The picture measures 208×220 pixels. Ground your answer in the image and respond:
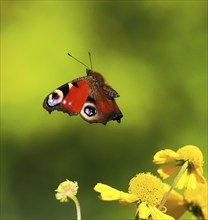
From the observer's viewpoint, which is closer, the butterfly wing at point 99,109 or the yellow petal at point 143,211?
the yellow petal at point 143,211

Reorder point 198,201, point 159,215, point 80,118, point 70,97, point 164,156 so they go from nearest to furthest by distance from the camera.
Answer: point 159,215 < point 198,201 < point 164,156 < point 70,97 < point 80,118

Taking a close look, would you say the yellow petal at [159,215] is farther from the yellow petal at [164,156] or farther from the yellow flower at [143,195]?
the yellow petal at [164,156]

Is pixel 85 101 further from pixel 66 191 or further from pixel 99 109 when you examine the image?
pixel 66 191

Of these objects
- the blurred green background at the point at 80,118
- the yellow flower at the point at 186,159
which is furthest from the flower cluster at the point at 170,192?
the blurred green background at the point at 80,118

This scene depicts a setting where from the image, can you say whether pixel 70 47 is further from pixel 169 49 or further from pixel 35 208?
pixel 35 208

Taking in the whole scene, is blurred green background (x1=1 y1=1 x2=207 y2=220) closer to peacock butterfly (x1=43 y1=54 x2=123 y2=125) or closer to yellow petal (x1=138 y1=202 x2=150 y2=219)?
peacock butterfly (x1=43 y1=54 x2=123 y2=125)

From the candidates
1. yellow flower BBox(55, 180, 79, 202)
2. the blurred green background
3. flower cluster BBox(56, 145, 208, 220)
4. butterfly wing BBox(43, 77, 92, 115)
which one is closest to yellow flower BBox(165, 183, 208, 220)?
flower cluster BBox(56, 145, 208, 220)

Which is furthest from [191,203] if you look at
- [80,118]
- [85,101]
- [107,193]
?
[80,118]
